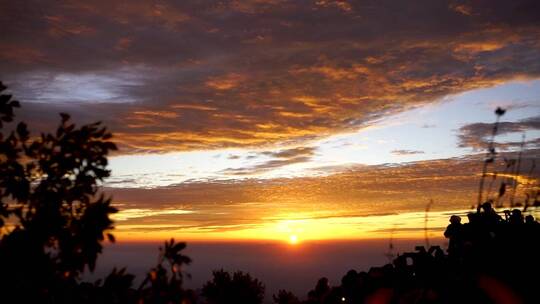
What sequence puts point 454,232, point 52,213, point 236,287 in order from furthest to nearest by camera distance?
point 236,287 → point 454,232 → point 52,213

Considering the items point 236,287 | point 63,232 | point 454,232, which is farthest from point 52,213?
point 236,287

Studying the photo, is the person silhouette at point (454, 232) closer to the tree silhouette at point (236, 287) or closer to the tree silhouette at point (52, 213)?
the tree silhouette at point (52, 213)

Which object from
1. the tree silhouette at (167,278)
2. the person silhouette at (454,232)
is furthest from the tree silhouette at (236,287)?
the tree silhouette at (167,278)

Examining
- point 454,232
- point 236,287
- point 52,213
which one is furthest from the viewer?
point 236,287

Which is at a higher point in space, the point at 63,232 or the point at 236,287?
the point at 63,232

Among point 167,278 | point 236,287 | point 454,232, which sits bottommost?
point 236,287

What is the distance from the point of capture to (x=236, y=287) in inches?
1175

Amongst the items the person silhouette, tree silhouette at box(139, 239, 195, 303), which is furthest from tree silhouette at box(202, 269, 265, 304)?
tree silhouette at box(139, 239, 195, 303)

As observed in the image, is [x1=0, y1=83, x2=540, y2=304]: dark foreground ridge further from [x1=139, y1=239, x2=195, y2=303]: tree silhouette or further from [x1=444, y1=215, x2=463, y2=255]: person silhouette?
[x1=444, y1=215, x2=463, y2=255]: person silhouette

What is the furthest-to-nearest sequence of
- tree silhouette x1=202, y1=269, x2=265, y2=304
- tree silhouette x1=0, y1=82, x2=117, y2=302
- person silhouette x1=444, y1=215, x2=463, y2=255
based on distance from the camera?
tree silhouette x1=202, y1=269, x2=265, y2=304 → person silhouette x1=444, y1=215, x2=463, y2=255 → tree silhouette x1=0, y1=82, x2=117, y2=302

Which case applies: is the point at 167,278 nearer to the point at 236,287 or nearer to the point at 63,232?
the point at 63,232

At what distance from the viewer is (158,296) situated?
16.9ft

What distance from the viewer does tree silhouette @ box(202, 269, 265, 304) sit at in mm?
28422

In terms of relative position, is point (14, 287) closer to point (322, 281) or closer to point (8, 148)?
→ point (8, 148)
